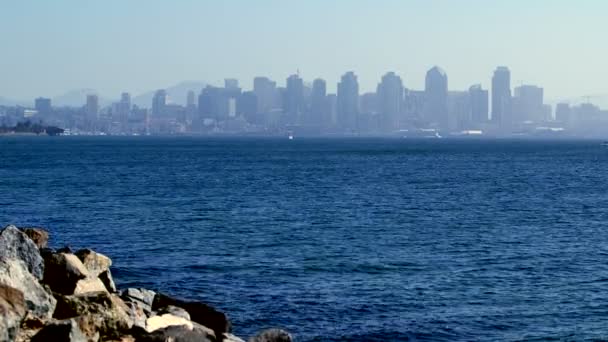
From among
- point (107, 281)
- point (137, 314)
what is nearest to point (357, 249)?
point (107, 281)

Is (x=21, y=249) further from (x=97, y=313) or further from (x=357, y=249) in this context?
(x=357, y=249)

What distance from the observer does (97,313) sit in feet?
52.8

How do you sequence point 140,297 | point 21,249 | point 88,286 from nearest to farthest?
point 21,249 < point 88,286 < point 140,297

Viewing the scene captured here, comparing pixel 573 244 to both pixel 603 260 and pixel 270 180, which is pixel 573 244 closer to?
pixel 603 260

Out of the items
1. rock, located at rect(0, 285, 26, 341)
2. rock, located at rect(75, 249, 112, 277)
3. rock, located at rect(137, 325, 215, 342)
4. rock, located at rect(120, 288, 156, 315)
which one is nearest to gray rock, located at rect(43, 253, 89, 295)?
rock, located at rect(120, 288, 156, 315)

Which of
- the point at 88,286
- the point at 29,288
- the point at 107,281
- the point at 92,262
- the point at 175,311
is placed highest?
the point at 29,288

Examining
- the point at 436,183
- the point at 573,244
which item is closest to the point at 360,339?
the point at 573,244

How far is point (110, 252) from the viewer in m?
36.5

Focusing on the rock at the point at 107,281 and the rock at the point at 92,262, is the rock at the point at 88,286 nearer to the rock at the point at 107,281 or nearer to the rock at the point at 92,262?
the rock at the point at 107,281

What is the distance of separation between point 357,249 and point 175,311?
19.3 meters

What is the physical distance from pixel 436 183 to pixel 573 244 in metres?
44.7

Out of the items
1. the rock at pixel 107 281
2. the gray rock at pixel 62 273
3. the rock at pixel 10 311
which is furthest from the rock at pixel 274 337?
the rock at pixel 10 311

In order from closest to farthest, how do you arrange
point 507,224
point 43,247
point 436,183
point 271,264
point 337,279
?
1. point 43,247
2. point 337,279
3. point 271,264
4. point 507,224
5. point 436,183

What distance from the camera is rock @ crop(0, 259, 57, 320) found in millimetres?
15836
